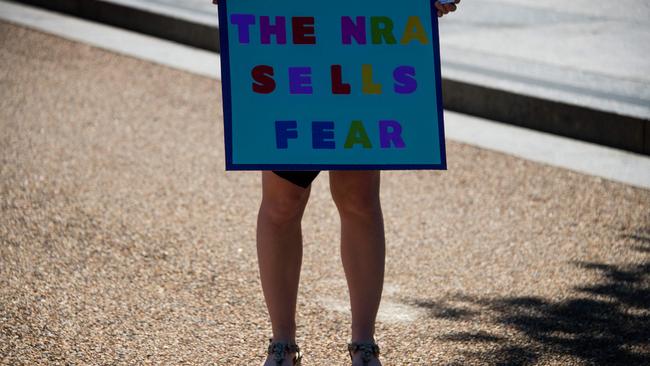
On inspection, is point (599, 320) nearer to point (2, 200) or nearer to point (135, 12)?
point (2, 200)

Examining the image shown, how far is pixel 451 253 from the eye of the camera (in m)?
4.59

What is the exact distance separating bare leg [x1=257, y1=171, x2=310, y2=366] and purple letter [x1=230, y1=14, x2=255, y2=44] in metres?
0.42

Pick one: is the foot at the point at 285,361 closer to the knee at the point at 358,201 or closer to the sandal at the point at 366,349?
the sandal at the point at 366,349

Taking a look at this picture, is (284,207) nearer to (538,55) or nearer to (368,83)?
(368,83)

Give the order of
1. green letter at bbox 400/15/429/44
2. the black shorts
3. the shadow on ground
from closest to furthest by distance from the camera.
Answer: green letter at bbox 400/15/429/44
the black shorts
the shadow on ground

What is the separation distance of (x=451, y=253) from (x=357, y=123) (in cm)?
184

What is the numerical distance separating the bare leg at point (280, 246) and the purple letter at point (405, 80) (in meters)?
0.44

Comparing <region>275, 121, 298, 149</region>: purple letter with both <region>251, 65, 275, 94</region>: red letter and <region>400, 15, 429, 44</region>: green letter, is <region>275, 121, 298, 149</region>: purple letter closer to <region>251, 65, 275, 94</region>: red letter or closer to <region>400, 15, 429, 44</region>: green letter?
<region>251, 65, 275, 94</region>: red letter

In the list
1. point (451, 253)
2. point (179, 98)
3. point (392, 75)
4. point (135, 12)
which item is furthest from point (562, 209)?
point (135, 12)

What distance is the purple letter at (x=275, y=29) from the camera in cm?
284

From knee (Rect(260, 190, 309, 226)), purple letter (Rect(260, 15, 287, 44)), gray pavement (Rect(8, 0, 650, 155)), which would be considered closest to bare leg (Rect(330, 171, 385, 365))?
A: knee (Rect(260, 190, 309, 226))

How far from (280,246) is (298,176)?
24 centimetres

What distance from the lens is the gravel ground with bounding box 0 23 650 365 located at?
3.63m

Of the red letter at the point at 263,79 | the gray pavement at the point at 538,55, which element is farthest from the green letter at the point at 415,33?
the gray pavement at the point at 538,55
